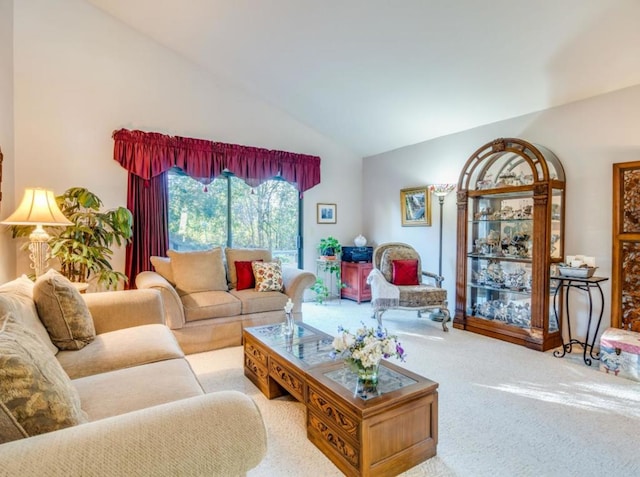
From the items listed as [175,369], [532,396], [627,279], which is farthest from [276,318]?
[627,279]

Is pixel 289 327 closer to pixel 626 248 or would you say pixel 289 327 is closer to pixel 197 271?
pixel 197 271

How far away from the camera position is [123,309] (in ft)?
8.41

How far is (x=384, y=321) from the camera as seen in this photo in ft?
14.8

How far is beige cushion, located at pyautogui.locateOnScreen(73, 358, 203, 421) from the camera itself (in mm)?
1436

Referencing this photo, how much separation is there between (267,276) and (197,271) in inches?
29.6

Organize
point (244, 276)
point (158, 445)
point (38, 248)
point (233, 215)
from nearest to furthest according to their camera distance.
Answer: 1. point (158, 445)
2. point (38, 248)
3. point (244, 276)
4. point (233, 215)

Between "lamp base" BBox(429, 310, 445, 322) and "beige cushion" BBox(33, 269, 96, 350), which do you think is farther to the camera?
"lamp base" BBox(429, 310, 445, 322)

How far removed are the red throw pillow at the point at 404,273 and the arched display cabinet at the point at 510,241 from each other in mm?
554

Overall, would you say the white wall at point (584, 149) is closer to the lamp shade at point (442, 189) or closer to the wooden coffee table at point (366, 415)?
the lamp shade at point (442, 189)

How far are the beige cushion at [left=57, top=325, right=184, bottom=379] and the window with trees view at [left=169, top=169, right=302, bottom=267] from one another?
256 centimetres

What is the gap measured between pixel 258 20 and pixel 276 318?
3.04 meters

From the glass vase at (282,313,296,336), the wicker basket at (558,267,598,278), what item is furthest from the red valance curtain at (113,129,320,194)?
the wicker basket at (558,267,598,278)

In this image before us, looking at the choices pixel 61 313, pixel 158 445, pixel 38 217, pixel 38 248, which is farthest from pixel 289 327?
pixel 38 248

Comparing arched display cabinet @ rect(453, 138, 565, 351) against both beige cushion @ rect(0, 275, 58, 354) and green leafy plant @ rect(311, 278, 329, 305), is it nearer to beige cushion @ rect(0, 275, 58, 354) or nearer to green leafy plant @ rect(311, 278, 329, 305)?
green leafy plant @ rect(311, 278, 329, 305)
